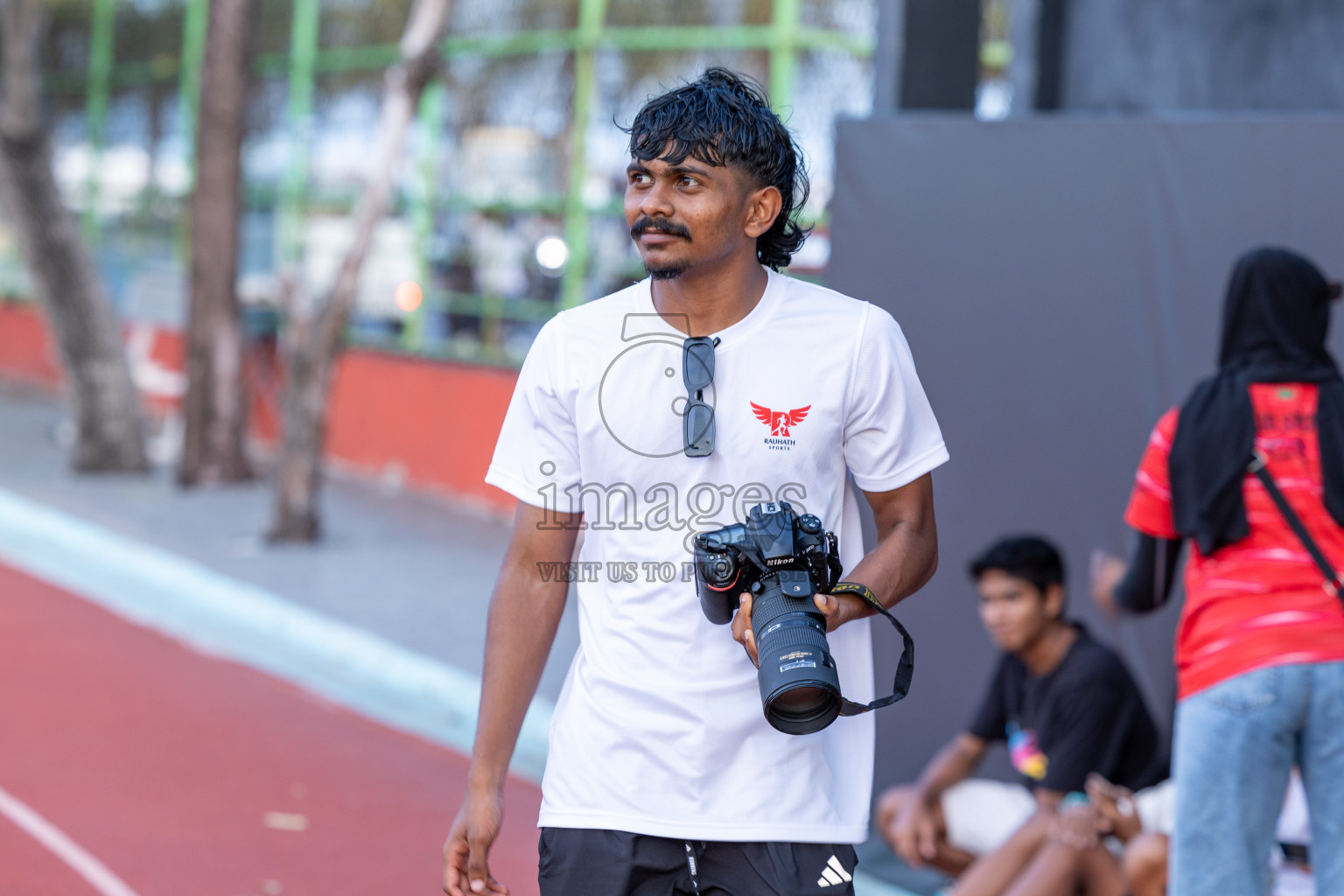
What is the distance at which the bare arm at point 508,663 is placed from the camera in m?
2.62

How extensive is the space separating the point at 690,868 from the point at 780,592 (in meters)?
0.49

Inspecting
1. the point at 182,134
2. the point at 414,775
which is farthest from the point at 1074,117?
the point at 182,134

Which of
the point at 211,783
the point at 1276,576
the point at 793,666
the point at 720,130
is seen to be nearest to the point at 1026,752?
the point at 1276,576

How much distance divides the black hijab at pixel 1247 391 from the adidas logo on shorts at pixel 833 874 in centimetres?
137

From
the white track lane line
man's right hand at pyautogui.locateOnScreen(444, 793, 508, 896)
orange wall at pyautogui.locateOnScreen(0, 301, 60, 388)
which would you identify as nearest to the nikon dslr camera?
man's right hand at pyautogui.locateOnScreen(444, 793, 508, 896)

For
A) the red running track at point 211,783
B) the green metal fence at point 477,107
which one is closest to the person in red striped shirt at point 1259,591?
the red running track at point 211,783

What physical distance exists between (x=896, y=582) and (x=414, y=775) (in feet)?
14.4

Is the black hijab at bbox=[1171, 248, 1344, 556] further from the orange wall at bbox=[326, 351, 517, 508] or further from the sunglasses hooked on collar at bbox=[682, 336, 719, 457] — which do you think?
the orange wall at bbox=[326, 351, 517, 508]

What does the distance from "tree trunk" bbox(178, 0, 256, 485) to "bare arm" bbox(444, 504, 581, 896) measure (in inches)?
415

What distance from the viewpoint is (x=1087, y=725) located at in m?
4.55

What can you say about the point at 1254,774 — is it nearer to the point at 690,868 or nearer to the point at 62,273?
the point at 690,868

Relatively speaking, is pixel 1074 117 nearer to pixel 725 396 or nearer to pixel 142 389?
pixel 725 396

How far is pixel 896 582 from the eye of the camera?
2.57 m

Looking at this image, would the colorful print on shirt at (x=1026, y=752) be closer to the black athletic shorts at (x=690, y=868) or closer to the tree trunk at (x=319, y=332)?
the black athletic shorts at (x=690, y=868)
